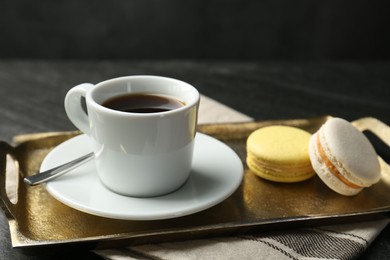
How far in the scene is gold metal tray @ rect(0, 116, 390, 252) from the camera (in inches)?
23.0

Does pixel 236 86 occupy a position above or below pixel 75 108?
below

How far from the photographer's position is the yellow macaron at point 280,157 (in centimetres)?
71

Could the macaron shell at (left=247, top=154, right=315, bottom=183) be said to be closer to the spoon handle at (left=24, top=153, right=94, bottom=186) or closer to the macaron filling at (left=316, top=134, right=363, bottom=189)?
the macaron filling at (left=316, top=134, right=363, bottom=189)

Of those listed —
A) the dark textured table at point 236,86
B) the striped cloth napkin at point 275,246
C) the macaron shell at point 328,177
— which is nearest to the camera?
the striped cloth napkin at point 275,246

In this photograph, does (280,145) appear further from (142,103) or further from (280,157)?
(142,103)

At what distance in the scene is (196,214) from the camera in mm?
642

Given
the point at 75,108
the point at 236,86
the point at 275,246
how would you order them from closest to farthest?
the point at 275,246
the point at 75,108
the point at 236,86

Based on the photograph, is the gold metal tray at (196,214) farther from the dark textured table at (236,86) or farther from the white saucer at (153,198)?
the dark textured table at (236,86)

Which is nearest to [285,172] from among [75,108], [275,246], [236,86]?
[275,246]

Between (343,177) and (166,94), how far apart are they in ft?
0.86

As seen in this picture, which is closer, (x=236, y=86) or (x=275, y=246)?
(x=275, y=246)

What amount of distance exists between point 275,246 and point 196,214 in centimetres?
10

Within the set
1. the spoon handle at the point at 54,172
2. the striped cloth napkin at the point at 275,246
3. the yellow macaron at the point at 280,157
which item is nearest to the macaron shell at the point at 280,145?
the yellow macaron at the point at 280,157

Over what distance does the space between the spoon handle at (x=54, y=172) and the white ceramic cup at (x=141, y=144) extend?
0.04 m
